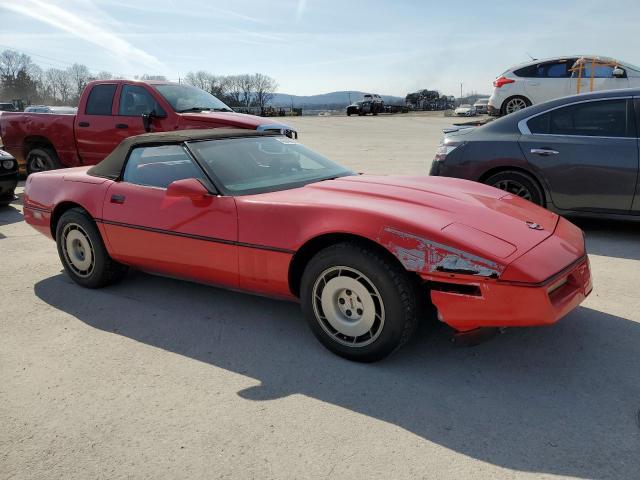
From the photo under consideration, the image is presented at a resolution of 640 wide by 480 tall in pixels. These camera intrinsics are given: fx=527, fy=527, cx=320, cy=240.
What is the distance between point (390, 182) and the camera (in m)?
3.60

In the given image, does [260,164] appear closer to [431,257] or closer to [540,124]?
[431,257]

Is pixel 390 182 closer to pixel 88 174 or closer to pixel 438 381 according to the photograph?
pixel 438 381

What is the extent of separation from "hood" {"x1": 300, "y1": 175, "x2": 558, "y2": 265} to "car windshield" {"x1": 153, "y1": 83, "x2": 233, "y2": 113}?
4.90 meters

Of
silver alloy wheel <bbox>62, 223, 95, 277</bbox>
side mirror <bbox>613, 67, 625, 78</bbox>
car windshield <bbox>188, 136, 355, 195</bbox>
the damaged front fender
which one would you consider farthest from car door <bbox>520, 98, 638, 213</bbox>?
side mirror <bbox>613, 67, 625, 78</bbox>

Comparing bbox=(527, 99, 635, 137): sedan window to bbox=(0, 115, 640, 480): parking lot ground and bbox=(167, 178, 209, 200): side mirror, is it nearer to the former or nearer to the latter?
bbox=(0, 115, 640, 480): parking lot ground

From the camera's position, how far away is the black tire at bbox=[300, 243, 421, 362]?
2.69m

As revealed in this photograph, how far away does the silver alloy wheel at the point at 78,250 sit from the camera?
4164 millimetres

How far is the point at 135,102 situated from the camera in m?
7.98

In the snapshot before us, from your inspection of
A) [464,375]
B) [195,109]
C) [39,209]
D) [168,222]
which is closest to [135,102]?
[195,109]

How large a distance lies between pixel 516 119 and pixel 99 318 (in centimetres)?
455

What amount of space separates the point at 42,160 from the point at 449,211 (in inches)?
327

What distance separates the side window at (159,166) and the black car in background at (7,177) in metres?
4.62

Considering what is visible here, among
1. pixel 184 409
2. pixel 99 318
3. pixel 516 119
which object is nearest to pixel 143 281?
pixel 99 318

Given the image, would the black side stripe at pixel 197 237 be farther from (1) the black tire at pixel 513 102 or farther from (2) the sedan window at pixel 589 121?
(1) the black tire at pixel 513 102
